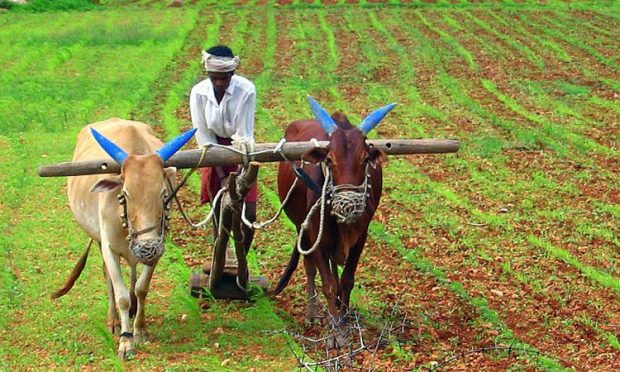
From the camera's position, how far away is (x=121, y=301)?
711 cm

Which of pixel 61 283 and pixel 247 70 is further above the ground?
pixel 61 283

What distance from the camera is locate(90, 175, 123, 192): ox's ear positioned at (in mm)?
6781

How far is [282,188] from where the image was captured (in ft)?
27.4

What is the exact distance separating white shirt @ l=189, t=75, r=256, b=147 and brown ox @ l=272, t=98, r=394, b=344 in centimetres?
51

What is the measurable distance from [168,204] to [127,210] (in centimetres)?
28

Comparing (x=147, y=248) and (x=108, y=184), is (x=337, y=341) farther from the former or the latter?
(x=108, y=184)

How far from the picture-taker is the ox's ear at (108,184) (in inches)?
267

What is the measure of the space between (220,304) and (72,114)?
27.9 feet

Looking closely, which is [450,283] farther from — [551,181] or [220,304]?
[551,181]

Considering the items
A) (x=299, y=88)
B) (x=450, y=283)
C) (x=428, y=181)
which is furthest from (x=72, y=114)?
(x=450, y=283)

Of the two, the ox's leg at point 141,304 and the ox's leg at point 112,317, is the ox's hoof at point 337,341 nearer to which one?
the ox's leg at point 141,304

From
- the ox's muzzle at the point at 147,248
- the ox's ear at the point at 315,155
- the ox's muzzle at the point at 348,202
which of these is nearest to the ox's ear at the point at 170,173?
the ox's muzzle at the point at 147,248

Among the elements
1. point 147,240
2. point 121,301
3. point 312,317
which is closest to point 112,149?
point 147,240

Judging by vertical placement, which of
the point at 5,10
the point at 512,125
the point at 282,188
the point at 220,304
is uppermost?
the point at 282,188
